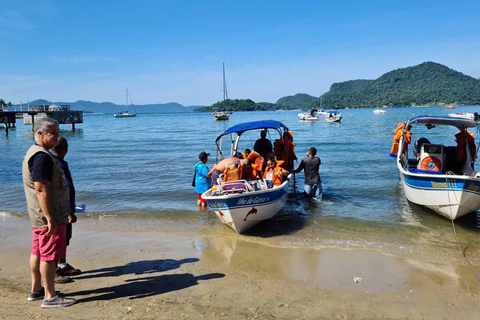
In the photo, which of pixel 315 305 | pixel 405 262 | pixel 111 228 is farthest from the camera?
pixel 111 228

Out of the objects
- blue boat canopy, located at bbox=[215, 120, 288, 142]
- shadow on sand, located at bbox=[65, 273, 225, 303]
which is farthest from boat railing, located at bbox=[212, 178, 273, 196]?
blue boat canopy, located at bbox=[215, 120, 288, 142]

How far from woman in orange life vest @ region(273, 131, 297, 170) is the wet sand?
18.0 ft

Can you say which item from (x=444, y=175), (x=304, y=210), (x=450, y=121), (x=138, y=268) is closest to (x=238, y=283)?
(x=138, y=268)

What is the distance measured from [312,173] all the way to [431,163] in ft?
11.1

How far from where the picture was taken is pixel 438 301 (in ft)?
16.9

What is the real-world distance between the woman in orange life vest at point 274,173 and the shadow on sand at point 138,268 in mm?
3433

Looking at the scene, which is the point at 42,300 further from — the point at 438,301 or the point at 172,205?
the point at 172,205

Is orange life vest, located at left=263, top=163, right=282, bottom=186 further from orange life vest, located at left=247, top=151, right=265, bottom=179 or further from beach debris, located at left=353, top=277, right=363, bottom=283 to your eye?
beach debris, located at left=353, top=277, right=363, bottom=283

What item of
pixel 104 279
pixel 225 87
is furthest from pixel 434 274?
pixel 225 87

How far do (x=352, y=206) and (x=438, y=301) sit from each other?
226 inches

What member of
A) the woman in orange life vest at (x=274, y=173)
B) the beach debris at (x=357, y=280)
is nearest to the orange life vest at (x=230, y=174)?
the woman in orange life vest at (x=274, y=173)

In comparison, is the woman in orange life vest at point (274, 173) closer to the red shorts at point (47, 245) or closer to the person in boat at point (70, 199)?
the person in boat at point (70, 199)

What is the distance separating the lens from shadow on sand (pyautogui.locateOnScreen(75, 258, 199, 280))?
19.4 feet

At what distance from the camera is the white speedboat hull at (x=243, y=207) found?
25.3ft
